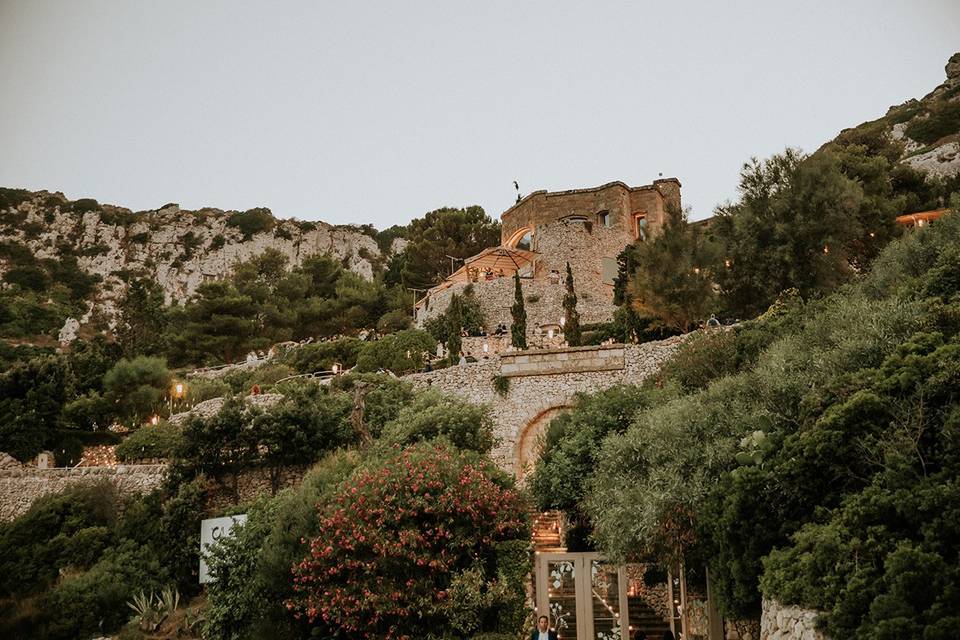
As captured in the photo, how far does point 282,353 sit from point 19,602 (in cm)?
1731

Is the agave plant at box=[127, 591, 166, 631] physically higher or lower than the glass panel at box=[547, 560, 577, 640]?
lower

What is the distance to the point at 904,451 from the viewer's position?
7848mm

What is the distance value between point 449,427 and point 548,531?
3.21 metres

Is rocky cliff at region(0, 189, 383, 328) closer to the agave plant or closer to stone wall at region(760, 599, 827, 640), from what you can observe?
the agave plant

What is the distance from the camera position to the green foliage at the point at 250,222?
77000mm

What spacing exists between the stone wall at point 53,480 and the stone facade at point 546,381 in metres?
9.70

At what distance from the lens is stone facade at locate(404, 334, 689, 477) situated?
1894cm

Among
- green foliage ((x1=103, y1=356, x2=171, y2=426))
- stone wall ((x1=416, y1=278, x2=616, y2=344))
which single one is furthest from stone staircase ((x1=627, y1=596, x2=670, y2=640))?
stone wall ((x1=416, y1=278, x2=616, y2=344))

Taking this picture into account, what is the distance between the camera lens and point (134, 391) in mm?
25625

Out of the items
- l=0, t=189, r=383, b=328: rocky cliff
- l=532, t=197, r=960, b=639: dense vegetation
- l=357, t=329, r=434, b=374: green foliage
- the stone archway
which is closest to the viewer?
l=532, t=197, r=960, b=639: dense vegetation

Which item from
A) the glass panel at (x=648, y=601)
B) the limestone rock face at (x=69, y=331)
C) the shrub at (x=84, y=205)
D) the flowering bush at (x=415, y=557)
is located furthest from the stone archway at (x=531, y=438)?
the shrub at (x=84, y=205)

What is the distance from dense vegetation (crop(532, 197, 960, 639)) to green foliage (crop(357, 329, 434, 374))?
1374 centimetres

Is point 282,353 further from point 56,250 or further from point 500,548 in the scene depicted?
point 56,250

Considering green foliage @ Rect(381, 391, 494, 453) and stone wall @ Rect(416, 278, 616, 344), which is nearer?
green foliage @ Rect(381, 391, 494, 453)
